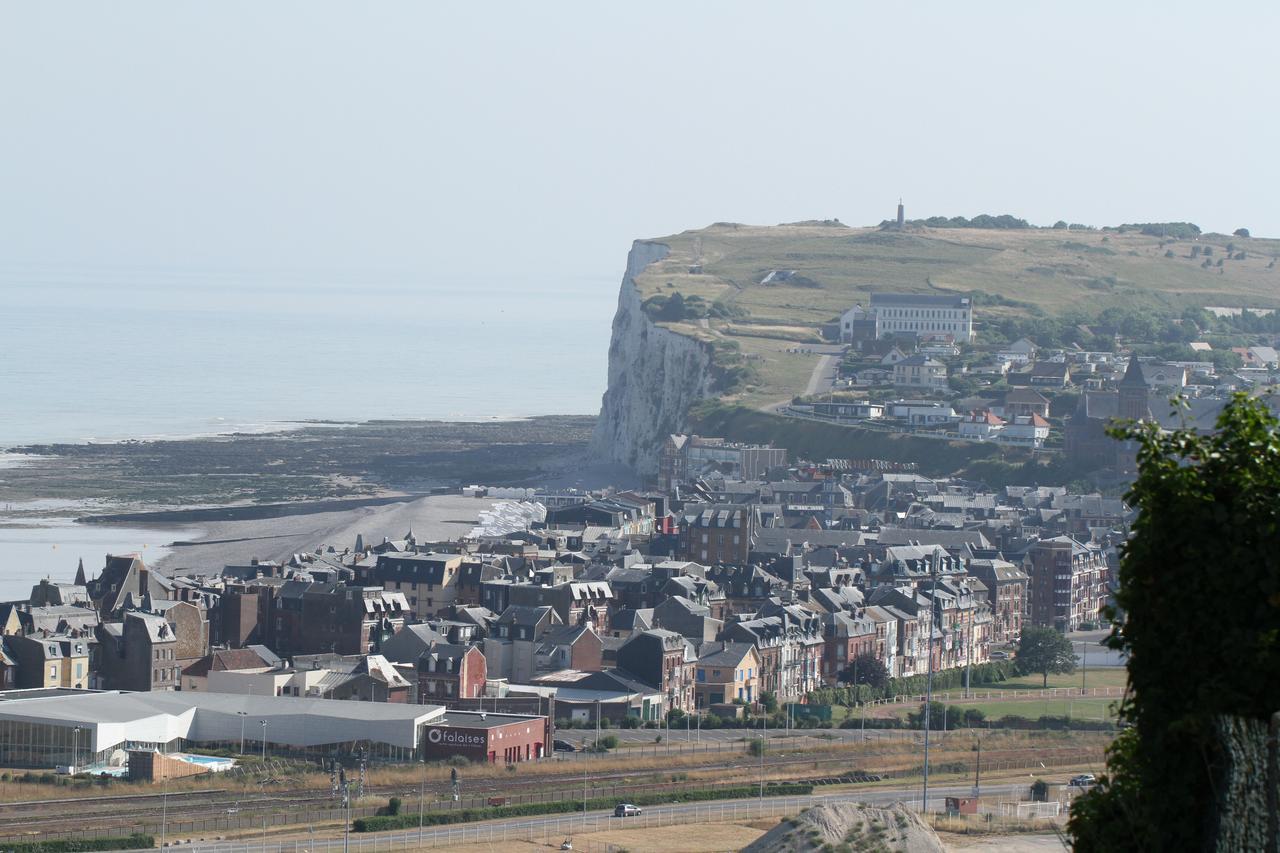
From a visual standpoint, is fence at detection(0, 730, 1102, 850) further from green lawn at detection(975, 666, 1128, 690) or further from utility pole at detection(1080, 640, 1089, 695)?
green lawn at detection(975, 666, 1128, 690)

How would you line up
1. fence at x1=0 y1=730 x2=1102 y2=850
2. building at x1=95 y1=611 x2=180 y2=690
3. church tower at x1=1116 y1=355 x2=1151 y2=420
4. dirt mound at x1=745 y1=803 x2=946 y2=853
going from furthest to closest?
church tower at x1=1116 y1=355 x2=1151 y2=420
building at x1=95 y1=611 x2=180 y2=690
fence at x1=0 y1=730 x2=1102 y2=850
dirt mound at x1=745 y1=803 x2=946 y2=853

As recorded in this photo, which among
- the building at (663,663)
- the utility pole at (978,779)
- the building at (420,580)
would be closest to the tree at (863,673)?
the building at (663,663)

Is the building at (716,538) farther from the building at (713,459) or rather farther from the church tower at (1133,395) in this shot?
the church tower at (1133,395)

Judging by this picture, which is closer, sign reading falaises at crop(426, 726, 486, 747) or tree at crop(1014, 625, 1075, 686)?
sign reading falaises at crop(426, 726, 486, 747)

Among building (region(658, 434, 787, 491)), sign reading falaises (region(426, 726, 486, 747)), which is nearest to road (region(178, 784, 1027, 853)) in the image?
sign reading falaises (region(426, 726, 486, 747))

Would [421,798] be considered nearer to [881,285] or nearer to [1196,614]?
[1196,614]

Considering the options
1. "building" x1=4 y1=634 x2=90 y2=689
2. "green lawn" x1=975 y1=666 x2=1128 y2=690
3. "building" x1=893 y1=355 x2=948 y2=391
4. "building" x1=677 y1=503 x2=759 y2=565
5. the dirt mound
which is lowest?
"green lawn" x1=975 y1=666 x2=1128 y2=690

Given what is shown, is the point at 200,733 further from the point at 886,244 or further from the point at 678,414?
the point at 886,244

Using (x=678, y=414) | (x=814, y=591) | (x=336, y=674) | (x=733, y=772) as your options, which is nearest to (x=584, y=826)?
(x=733, y=772)
